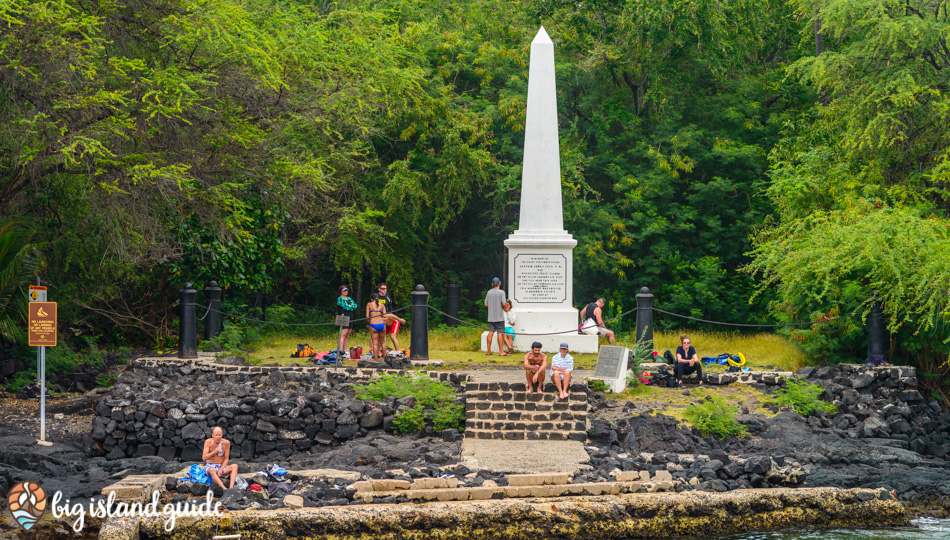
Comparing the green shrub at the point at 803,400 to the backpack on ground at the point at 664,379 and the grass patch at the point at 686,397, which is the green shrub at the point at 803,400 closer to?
the grass patch at the point at 686,397

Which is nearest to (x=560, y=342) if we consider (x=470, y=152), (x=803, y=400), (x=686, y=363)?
(x=686, y=363)

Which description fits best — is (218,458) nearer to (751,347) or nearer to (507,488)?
(507,488)

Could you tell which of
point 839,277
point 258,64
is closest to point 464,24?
point 258,64

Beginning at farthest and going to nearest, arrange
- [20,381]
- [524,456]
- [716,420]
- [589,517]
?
[20,381] → [716,420] → [524,456] → [589,517]

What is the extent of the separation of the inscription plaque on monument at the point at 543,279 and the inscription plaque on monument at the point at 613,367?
2799 mm

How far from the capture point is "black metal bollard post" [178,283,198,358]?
17016 mm

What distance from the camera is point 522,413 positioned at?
44.2 ft

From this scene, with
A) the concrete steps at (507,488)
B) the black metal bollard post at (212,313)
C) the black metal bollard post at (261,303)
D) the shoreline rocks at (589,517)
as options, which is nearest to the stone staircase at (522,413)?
the concrete steps at (507,488)

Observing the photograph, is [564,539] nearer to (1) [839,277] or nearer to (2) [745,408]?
(2) [745,408]

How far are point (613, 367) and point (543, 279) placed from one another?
3.29 meters

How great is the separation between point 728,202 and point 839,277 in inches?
387

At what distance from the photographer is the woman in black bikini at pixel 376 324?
639 inches

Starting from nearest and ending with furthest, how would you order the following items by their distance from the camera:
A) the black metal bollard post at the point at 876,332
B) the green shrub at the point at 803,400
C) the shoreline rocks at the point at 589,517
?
1. the shoreline rocks at the point at 589,517
2. the green shrub at the point at 803,400
3. the black metal bollard post at the point at 876,332

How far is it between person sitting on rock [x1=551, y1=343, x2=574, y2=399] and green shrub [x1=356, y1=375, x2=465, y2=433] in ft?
4.72
